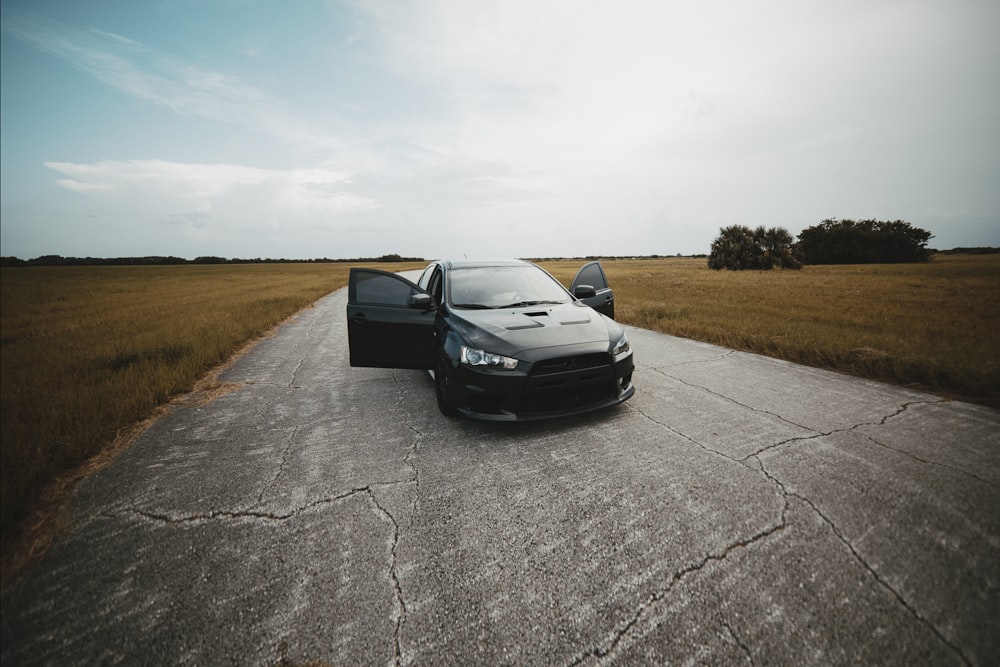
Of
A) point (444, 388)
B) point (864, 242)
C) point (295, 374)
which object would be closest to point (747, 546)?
point (444, 388)

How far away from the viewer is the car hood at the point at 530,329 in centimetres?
296

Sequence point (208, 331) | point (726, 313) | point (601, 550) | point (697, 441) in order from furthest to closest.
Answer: point (726, 313) < point (208, 331) < point (697, 441) < point (601, 550)

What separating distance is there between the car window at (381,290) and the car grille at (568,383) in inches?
78.1

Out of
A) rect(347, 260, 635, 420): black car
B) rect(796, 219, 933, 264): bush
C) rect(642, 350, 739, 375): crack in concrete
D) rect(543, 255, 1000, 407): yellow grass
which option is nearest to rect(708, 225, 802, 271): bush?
rect(796, 219, 933, 264): bush

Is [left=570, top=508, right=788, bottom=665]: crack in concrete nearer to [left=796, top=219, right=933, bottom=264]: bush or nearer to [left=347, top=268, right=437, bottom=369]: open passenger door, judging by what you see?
[left=347, top=268, right=437, bottom=369]: open passenger door

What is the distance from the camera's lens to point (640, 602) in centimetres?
151

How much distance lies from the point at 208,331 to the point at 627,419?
780 cm

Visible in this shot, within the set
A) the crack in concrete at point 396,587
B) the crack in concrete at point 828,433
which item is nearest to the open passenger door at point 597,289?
the crack in concrete at point 828,433

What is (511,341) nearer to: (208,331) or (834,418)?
(834,418)

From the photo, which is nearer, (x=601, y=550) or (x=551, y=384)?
(x=601, y=550)

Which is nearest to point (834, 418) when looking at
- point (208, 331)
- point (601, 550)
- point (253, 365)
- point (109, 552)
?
point (601, 550)

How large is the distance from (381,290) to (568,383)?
2.54 m

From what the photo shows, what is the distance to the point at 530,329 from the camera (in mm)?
3139

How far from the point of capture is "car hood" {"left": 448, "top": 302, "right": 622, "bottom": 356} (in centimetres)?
296
